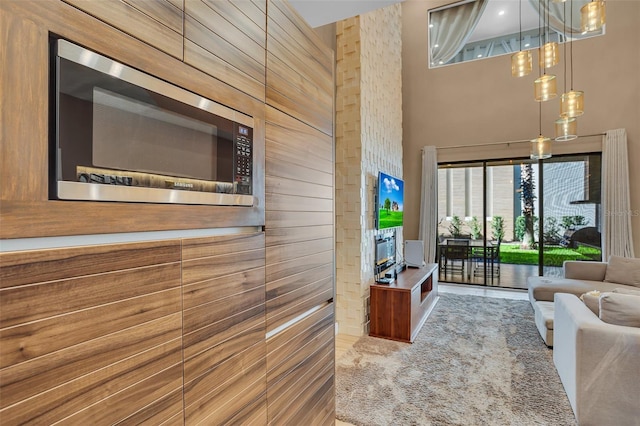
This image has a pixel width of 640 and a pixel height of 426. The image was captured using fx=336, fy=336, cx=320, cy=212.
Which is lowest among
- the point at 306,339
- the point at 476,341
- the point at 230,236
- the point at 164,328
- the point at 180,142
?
the point at 476,341

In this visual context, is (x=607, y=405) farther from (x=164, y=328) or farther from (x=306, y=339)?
(x=164, y=328)

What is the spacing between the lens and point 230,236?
1.04 m

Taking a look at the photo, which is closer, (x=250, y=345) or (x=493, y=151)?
(x=250, y=345)

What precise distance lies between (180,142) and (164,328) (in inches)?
18.6

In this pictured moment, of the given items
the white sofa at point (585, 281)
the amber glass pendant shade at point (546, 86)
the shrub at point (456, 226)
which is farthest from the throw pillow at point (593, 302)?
the shrub at point (456, 226)

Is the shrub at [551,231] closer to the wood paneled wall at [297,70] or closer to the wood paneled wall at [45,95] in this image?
the wood paneled wall at [297,70]

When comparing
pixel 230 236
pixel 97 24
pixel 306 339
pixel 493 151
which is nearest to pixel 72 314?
pixel 230 236

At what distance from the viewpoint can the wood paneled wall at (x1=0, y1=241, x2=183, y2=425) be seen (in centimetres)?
56

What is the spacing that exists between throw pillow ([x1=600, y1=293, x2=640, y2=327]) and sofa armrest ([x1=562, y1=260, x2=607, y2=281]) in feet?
8.79

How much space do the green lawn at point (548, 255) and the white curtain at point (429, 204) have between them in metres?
1.24

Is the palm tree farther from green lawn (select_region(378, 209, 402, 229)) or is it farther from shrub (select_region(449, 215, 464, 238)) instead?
green lawn (select_region(378, 209, 402, 229))

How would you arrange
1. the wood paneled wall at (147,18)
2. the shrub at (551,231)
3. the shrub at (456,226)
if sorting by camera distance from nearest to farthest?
the wood paneled wall at (147,18) < the shrub at (551,231) < the shrub at (456,226)

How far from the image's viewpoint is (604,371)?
6.42ft

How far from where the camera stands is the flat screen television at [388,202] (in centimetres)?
397
